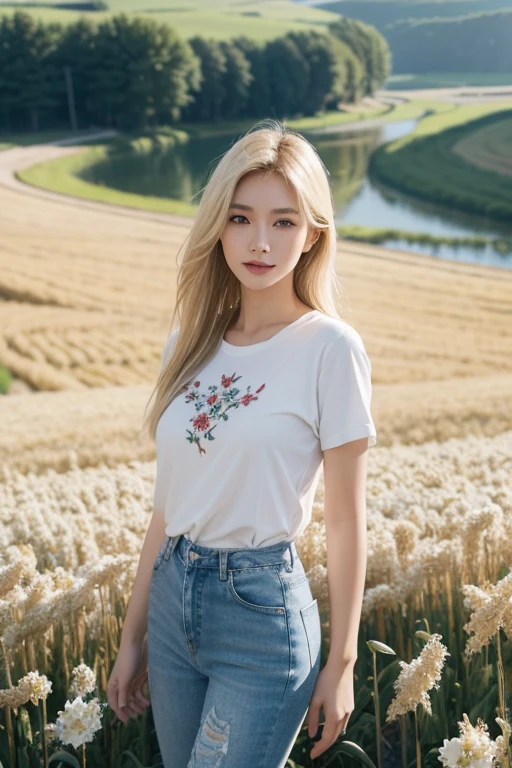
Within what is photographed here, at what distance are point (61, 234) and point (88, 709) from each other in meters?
14.8

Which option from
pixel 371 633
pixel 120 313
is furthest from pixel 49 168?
pixel 371 633

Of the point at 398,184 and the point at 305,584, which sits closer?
the point at 305,584

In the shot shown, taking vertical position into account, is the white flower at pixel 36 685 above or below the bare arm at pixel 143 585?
below

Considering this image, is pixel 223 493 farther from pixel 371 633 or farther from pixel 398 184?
pixel 398 184

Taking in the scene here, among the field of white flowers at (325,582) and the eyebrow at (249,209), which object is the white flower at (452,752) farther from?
the eyebrow at (249,209)

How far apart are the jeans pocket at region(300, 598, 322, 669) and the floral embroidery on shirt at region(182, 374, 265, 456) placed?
46cm

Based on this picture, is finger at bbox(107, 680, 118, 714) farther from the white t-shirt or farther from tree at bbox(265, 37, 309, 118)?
tree at bbox(265, 37, 309, 118)

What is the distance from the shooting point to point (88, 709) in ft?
7.96

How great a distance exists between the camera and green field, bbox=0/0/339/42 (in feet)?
71.3

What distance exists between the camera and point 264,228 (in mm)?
2406

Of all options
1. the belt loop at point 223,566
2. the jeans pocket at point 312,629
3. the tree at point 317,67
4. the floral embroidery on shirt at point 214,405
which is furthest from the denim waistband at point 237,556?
the tree at point 317,67

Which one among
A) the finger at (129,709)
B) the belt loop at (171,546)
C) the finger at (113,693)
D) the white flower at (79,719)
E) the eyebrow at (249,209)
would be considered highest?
the eyebrow at (249,209)

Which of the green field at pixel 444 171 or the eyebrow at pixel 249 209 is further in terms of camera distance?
the green field at pixel 444 171

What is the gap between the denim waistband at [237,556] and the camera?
87.8 inches
